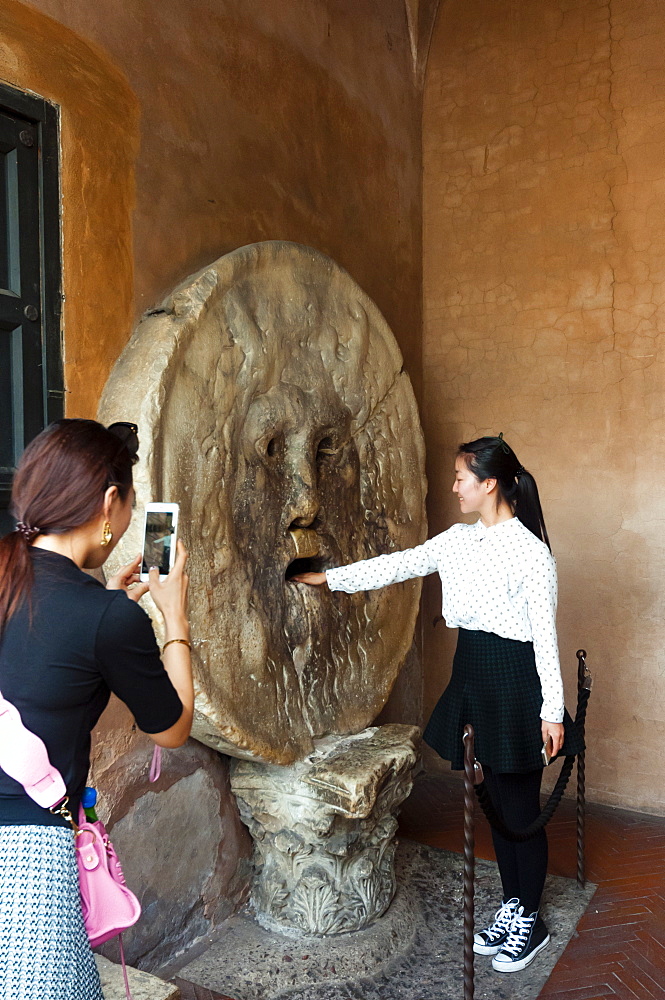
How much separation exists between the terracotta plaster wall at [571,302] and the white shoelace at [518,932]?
1.58 metres

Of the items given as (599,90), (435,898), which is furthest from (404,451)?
(599,90)

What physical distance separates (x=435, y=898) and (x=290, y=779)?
0.99 metres

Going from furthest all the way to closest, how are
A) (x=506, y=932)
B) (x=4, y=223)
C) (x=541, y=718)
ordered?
(x=506, y=932) < (x=541, y=718) < (x=4, y=223)

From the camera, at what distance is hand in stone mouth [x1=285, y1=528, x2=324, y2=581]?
10.1ft

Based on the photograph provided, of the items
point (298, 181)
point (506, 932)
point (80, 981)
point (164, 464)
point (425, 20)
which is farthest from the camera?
point (425, 20)

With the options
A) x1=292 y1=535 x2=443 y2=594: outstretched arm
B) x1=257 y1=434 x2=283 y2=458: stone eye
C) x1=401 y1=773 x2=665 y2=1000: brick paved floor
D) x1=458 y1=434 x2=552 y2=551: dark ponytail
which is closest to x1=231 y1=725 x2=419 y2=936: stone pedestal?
x1=292 y1=535 x2=443 y2=594: outstretched arm

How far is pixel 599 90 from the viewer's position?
440cm

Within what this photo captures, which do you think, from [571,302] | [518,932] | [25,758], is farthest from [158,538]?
[571,302]

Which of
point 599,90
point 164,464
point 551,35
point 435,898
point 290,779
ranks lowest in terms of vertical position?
point 435,898

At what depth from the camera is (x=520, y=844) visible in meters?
2.96

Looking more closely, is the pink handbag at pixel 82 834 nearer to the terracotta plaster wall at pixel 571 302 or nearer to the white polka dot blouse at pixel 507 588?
the white polka dot blouse at pixel 507 588

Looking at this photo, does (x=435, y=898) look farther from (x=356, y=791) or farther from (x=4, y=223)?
(x=4, y=223)

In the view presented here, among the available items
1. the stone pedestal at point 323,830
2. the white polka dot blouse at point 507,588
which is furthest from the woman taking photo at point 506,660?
the stone pedestal at point 323,830

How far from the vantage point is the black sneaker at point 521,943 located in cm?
286
